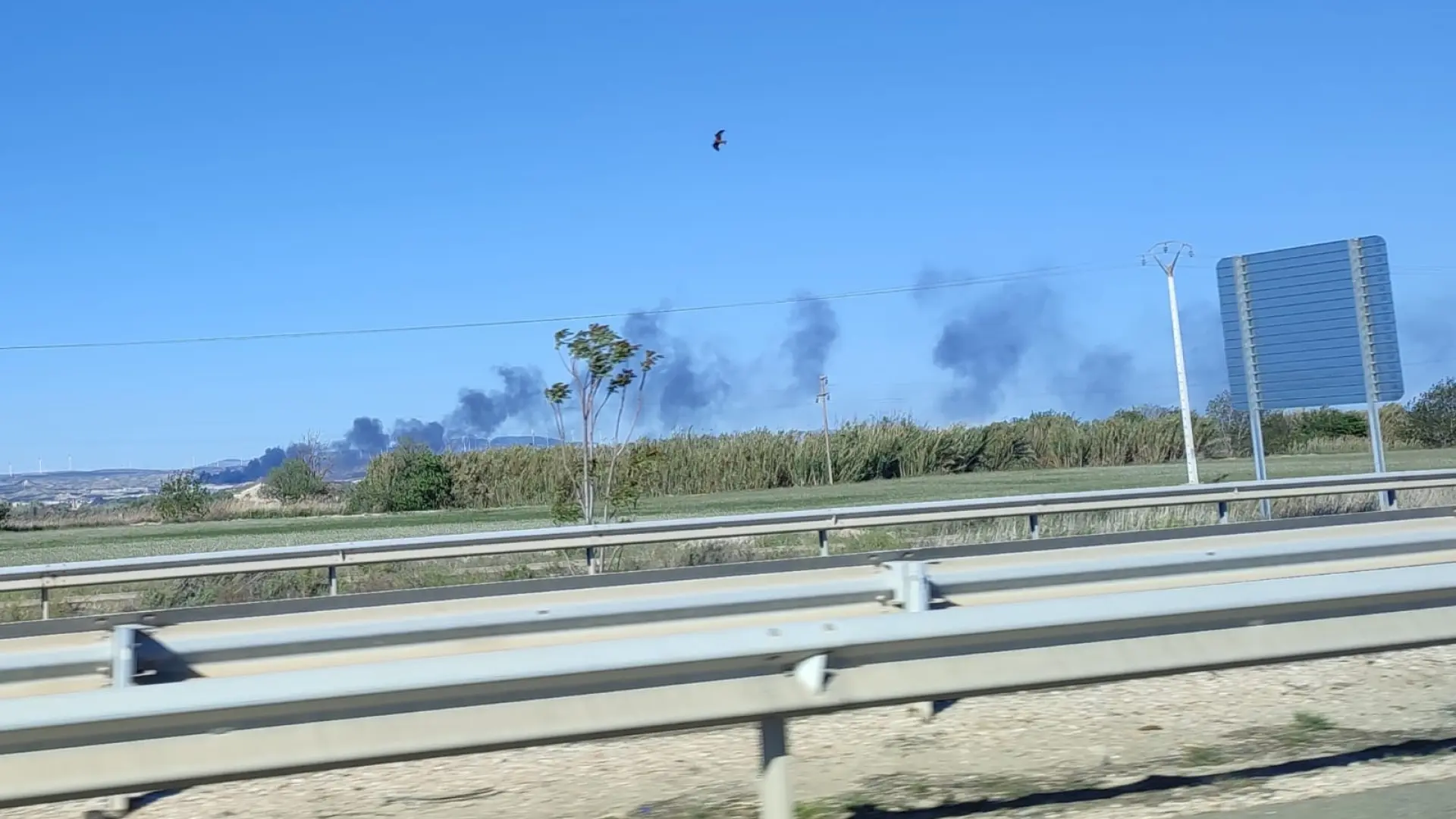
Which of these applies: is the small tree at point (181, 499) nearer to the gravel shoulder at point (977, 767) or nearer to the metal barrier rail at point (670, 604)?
the metal barrier rail at point (670, 604)

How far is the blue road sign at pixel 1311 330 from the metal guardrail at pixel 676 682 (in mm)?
15433

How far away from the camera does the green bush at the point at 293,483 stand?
6344cm

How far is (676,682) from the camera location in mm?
5039

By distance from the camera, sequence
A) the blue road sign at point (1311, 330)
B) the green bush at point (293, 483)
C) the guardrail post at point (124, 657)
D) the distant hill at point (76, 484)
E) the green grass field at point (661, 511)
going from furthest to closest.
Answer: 1. the distant hill at point (76, 484)
2. the green bush at point (293, 483)
3. the green grass field at point (661, 511)
4. the blue road sign at point (1311, 330)
5. the guardrail post at point (124, 657)

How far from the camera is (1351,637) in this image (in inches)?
229

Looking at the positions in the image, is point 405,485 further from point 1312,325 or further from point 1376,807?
point 1376,807

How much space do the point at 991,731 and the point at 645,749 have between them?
1700mm

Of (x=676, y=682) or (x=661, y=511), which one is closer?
(x=676, y=682)

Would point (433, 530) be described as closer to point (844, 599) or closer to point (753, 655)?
point (844, 599)

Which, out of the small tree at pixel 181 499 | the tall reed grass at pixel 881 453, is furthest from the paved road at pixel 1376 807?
the small tree at pixel 181 499

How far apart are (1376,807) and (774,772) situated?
2.31 m

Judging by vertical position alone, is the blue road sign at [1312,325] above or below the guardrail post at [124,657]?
above

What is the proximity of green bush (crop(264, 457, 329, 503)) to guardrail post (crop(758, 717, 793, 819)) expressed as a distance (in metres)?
59.9

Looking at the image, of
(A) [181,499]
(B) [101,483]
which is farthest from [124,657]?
(B) [101,483]
